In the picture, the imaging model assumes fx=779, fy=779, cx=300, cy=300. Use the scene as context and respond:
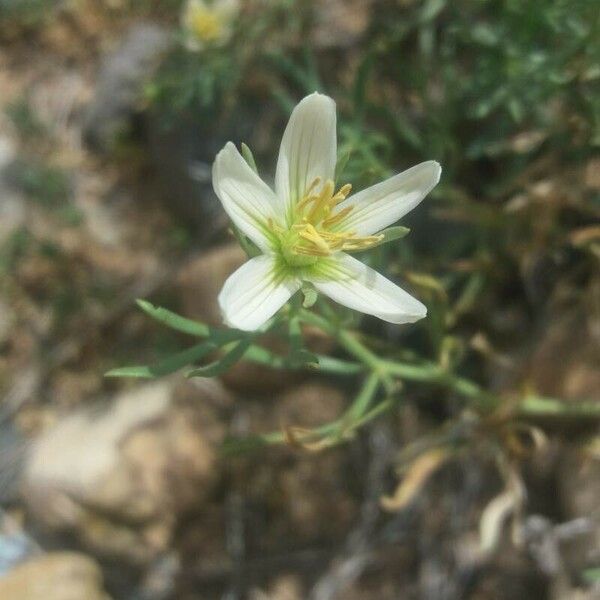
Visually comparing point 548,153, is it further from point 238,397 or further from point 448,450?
point 238,397

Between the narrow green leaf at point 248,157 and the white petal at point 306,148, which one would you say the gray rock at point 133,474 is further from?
the narrow green leaf at point 248,157

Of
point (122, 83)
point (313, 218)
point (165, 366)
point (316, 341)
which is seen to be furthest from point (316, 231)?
point (122, 83)

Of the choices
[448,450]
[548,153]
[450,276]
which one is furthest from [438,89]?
[448,450]

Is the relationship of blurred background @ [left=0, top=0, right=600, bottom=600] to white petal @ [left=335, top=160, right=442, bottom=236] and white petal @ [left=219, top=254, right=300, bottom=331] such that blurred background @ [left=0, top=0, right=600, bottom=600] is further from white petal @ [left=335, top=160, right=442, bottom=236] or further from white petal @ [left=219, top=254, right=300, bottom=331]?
white petal @ [left=219, top=254, right=300, bottom=331]

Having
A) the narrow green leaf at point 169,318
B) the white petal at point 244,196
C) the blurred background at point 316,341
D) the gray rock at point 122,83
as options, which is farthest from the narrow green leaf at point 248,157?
the gray rock at point 122,83

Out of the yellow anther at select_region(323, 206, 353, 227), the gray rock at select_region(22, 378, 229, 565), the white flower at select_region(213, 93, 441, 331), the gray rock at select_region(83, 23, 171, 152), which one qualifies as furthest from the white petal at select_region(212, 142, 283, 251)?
the gray rock at select_region(83, 23, 171, 152)
